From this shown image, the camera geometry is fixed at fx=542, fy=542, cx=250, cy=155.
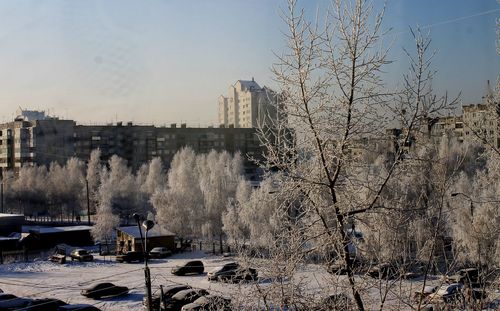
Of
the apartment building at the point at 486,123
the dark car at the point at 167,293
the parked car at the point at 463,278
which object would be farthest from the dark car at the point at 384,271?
the dark car at the point at 167,293

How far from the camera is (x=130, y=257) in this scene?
23.0 metres

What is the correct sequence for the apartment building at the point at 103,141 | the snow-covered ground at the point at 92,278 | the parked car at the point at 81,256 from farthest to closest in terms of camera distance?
the apartment building at the point at 103,141 < the parked car at the point at 81,256 < the snow-covered ground at the point at 92,278

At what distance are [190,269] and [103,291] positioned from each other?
15.3ft

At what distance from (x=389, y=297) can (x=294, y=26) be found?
5.53 feet

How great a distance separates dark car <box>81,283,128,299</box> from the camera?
15.3m

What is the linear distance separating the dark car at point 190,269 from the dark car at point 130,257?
4265 millimetres

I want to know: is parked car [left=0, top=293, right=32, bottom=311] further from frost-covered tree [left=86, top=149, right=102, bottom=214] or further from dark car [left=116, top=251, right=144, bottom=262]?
frost-covered tree [left=86, top=149, right=102, bottom=214]

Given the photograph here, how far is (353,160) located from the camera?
3148 millimetres

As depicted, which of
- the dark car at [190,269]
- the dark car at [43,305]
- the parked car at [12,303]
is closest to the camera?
the dark car at [43,305]

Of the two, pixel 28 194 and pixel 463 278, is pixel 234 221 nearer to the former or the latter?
pixel 463 278

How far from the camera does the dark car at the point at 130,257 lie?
2287 centimetres

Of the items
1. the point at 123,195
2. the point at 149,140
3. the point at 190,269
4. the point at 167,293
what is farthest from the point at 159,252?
the point at 149,140

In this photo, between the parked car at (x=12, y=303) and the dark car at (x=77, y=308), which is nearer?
the dark car at (x=77, y=308)

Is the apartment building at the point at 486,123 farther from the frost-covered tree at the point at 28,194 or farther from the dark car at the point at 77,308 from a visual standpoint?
the frost-covered tree at the point at 28,194
